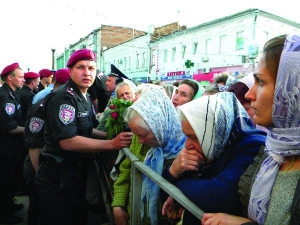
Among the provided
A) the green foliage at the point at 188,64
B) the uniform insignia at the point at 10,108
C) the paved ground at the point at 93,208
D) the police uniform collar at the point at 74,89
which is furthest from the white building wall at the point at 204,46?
the police uniform collar at the point at 74,89

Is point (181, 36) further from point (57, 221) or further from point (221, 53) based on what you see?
point (57, 221)

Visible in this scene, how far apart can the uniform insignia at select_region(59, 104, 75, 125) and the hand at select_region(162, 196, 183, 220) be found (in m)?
1.32

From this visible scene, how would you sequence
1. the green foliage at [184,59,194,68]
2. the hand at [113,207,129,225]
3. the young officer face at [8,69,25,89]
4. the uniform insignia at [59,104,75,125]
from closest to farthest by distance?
the hand at [113,207,129,225]
the uniform insignia at [59,104,75,125]
the young officer face at [8,69,25,89]
the green foliage at [184,59,194,68]

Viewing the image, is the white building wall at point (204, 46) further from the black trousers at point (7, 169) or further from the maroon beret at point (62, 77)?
the black trousers at point (7, 169)

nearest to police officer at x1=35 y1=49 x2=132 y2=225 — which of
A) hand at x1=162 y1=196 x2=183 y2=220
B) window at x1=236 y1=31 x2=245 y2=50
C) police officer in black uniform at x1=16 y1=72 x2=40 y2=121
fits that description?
hand at x1=162 y1=196 x2=183 y2=220

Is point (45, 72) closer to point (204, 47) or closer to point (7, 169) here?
point (7, 169)

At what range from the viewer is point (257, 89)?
46.1 inches

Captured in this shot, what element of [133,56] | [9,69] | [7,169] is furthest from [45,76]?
[133,56]

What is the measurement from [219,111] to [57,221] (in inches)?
80.2

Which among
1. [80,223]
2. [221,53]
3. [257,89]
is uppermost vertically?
[221,53]

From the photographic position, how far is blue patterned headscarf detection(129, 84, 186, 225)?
6.37 ft

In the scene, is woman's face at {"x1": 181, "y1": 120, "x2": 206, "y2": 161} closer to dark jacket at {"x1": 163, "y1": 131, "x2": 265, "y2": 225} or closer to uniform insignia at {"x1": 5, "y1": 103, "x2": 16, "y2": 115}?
dark jacket at {"x1": 163, "y1": 131, "x2": 265, "y2": 225}

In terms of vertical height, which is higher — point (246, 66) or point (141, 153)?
point (246, 66)

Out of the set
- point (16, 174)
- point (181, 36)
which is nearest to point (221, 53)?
point (181, 36)
